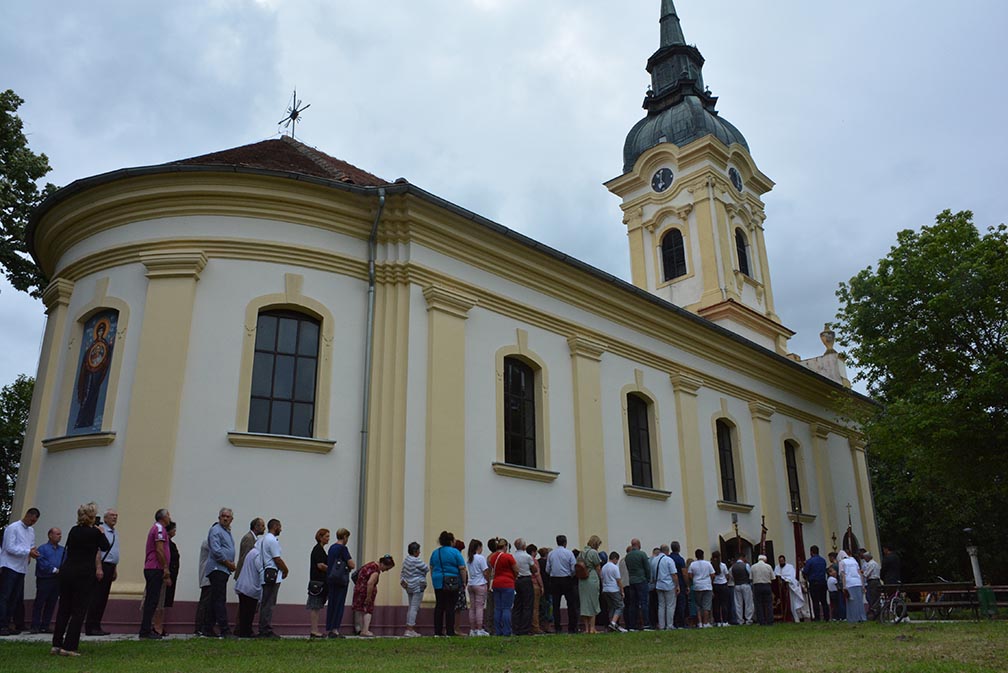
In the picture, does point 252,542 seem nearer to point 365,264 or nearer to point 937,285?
point 365,264

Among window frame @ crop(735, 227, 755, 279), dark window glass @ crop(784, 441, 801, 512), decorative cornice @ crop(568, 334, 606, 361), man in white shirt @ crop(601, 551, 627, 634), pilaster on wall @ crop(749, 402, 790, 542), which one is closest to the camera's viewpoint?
man in white shirt @ crop(601, 551, 627, 634)

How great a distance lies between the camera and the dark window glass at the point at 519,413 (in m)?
14.9

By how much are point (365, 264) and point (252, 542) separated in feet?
16.3

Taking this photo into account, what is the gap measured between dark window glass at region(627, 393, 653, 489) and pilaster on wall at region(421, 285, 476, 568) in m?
5.10

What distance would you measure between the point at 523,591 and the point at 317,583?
11.1 feet

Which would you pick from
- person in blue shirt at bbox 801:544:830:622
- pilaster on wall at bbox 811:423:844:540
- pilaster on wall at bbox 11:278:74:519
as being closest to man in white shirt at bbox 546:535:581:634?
person in blue shirt at bbox 801:544:830:622

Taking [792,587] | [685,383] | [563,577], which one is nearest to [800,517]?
[792,587]

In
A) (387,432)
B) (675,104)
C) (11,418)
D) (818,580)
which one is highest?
(675,104)

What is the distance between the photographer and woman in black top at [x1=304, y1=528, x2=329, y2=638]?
34.4 ft

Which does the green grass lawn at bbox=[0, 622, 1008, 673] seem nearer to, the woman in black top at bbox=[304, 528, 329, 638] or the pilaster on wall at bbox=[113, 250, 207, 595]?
the woman in black top at bbox=[304, 528, 329, 638]

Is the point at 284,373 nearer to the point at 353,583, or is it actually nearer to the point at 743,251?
the point at 353,583

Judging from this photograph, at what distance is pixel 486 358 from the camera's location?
580 inches

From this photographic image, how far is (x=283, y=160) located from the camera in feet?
49.3

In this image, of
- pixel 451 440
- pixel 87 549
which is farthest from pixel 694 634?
pixel 87 549
